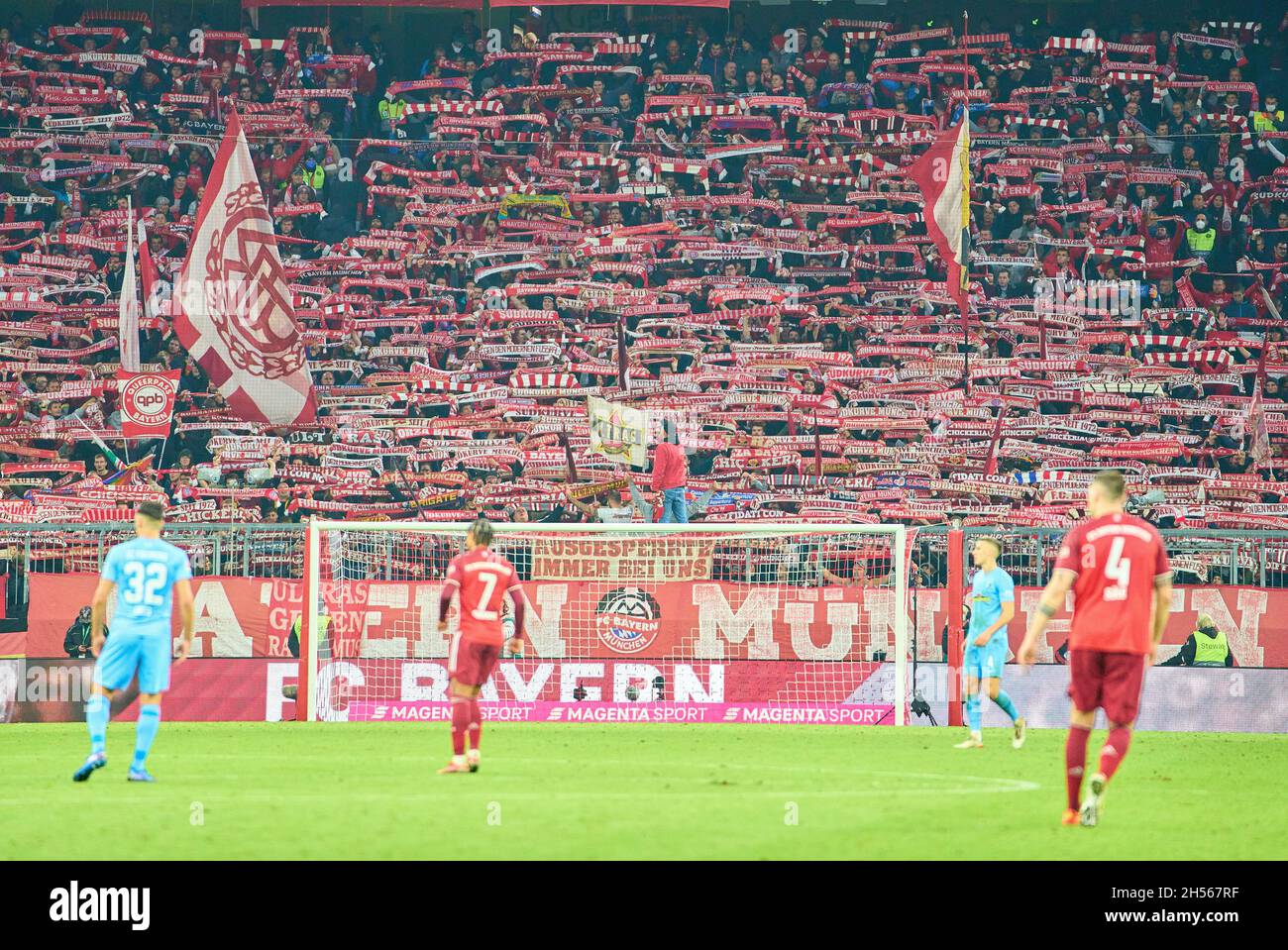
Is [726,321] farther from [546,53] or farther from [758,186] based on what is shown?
[546,53]

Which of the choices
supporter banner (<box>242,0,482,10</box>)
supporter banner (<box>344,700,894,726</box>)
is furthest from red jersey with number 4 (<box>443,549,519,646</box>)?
supporter banner (<box>242,0,482,10</box>)

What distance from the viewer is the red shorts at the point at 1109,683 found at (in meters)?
9.05

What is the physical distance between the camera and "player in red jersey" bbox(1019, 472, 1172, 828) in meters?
9.04

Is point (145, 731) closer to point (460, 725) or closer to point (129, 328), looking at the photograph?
point (460, 725)

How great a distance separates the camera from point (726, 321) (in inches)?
1106

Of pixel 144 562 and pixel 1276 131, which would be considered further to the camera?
pixel 1276 131

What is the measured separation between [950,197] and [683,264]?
497 centimetres

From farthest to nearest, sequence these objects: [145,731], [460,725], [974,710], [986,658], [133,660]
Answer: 1. [986,658]
2. [974,710]
3. [460,725]
4. [133,660]
5. [145,731]

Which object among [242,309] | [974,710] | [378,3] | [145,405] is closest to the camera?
[974,710]

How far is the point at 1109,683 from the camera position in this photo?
29.9 feet

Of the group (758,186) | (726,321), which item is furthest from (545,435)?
(758,186)

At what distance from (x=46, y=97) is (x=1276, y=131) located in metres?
21.2

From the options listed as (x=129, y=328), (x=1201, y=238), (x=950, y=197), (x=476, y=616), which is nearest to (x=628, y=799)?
(x=476, y=616)

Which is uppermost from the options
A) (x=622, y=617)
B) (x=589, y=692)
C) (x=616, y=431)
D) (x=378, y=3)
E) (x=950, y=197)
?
(x=378, y=3)
